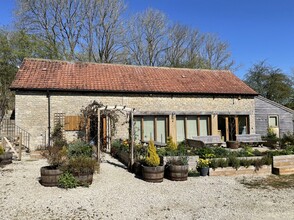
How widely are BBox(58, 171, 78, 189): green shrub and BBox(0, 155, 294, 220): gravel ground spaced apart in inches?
7.5

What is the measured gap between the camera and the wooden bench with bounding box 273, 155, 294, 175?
9.11 meters

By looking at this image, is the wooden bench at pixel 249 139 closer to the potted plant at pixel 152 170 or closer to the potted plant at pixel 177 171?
the potted plant at pixel 177 171

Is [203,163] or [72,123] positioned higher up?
[72,123]

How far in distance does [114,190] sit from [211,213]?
9.09ft

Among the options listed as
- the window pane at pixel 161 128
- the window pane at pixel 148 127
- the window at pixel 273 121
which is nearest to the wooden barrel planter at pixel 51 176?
the window pane at pixel 148 127

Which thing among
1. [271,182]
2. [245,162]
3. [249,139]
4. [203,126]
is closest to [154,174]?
[245,162]

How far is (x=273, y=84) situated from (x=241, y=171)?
25.6m

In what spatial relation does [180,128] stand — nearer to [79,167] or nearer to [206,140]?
[206,140]

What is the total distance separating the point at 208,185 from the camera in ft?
24.9

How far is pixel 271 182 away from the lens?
802cm

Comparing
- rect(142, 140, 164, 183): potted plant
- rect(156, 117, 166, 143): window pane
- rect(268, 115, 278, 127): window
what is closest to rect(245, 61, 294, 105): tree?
rect(268, 115, 278, 127): window

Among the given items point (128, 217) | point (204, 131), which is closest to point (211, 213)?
point (128, 217)

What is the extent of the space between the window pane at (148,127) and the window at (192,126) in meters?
1.72

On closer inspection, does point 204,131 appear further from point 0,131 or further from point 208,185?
point 0,131
